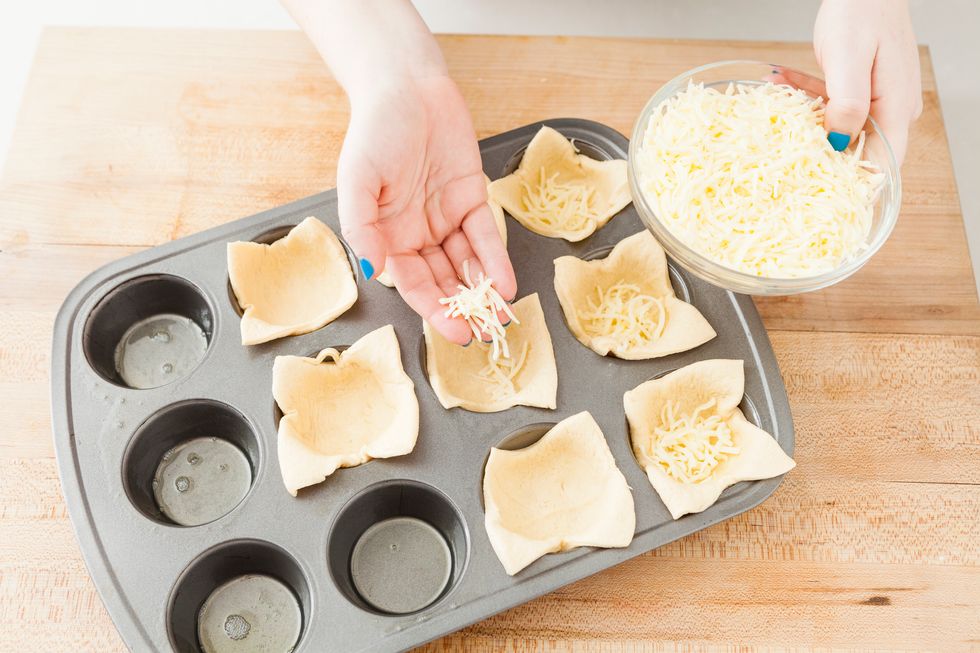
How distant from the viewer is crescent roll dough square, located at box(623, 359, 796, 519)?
242 cm

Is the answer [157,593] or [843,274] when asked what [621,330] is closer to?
[843,274]

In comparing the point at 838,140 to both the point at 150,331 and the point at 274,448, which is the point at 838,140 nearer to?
the point at 274,448

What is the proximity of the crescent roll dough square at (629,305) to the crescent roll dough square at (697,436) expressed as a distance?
4.8 inches

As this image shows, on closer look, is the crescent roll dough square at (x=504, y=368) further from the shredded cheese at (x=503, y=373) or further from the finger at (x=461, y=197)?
the finger at (x=461, y=197)

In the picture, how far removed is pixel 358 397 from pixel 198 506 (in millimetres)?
627

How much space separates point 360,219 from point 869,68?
1680 millimetres

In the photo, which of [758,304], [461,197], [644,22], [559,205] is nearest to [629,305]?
[559,205]

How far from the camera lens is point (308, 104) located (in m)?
3.23

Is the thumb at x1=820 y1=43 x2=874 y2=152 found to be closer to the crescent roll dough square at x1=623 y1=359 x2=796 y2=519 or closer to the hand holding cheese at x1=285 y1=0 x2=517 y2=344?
the crescent roll dough square at x1=623 y1=359 x2=796 y2=519

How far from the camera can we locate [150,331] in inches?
113

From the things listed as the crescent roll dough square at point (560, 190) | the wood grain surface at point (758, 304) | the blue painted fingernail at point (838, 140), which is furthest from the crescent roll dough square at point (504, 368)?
the blue painted fingernail at point (838, 140)

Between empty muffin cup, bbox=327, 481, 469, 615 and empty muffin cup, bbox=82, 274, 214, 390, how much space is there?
797 mm

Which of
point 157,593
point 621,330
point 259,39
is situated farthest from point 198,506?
point 259,39

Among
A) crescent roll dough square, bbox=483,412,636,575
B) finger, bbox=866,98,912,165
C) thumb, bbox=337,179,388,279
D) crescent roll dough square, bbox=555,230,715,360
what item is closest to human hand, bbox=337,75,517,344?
thumb, bbox=337,179,388,279
